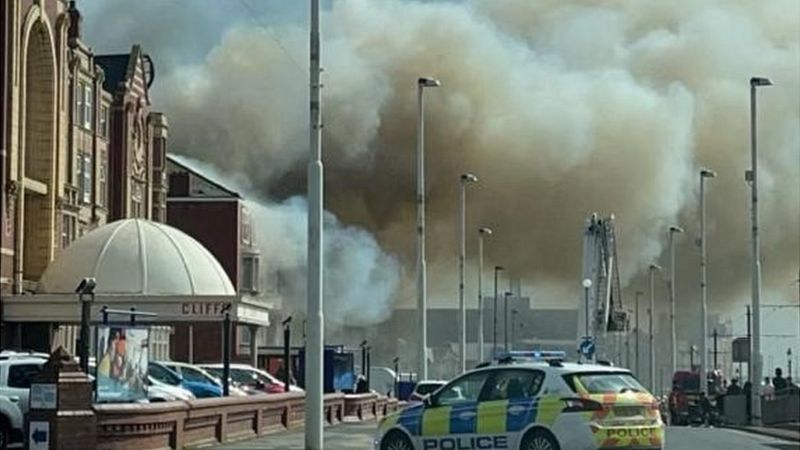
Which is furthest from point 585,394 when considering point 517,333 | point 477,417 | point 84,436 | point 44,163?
point 517,333

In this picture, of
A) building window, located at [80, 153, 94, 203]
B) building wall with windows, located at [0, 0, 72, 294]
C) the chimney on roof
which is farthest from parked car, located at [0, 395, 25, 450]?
building window, located at [80, 153, 94, 203]

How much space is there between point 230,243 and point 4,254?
35901 millimetres

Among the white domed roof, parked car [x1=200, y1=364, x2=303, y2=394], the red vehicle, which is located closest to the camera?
parked car [x1=200, y1=364, x2=303, y2=394]

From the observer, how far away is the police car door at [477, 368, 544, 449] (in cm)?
2227

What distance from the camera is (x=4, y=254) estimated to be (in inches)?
2082

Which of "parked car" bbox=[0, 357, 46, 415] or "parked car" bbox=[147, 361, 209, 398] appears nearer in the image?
"parked car" bbox=[0, 357, 46, 415]

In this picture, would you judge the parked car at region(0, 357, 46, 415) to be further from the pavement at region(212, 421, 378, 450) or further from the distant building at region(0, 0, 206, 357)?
the distant building at region(0, 0, 206, 357)

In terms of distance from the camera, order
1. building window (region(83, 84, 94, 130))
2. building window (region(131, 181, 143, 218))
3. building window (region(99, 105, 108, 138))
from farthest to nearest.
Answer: building window (region(131, 181, 143, 218)) < building window (region(99, 105, 108, 138)) < building window (region(83, 84, 94, 130))

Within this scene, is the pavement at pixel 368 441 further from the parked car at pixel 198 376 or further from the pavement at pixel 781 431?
the parked car at pixel 198 376

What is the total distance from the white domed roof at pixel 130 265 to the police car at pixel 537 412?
33054 mm

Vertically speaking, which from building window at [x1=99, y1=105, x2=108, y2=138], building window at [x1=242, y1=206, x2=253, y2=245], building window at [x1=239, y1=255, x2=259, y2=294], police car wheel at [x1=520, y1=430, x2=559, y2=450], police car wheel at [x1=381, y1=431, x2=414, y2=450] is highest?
building window at [x1=99, y1=105, x2=108, y2=138]

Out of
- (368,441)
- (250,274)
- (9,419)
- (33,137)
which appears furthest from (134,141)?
(9,419)

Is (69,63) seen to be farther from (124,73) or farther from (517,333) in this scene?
(517,333)

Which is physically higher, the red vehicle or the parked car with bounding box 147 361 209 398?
the parked car with bounding box 147 361 209 398
